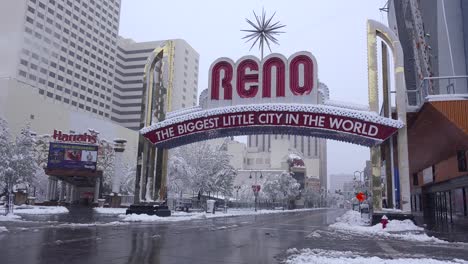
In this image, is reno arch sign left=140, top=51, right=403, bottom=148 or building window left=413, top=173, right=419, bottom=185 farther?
building window left=413, top=173, right=419, bottom=185

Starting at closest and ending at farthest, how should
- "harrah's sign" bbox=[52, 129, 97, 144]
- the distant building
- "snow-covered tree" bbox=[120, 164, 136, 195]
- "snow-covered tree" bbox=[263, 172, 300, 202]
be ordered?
the distant building
"harrah's sign" bbox=[52, 129, 97, 144]
"snow-covered tree" bbox=[120, 164, 136, 195]
"snow-covered tree" bbox=[263, 172, 300, 202]

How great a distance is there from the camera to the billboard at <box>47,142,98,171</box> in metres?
55.1

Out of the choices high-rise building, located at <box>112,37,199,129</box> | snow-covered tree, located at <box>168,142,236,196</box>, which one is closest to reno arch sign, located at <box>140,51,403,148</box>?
snow-covered tree, located at <box>168,142,236,196</box>

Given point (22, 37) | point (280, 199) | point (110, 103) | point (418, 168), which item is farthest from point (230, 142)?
point (22, 37)

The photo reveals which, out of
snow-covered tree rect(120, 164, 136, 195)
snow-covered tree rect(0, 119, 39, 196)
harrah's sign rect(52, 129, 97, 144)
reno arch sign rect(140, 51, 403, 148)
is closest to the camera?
reno arch sign rect(140, 51, 403, 148)

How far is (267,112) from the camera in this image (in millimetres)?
26406

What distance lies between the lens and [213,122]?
27594mm

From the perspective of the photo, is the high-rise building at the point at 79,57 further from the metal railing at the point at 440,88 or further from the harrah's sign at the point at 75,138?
the metal railing at the point at 440,88

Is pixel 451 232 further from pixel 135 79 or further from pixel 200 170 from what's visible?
pixel 135 79

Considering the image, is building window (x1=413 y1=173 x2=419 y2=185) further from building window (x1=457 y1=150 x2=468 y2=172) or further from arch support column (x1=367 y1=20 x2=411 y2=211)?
arch support column (x1=367 y1=20 x2=411 y2=211)

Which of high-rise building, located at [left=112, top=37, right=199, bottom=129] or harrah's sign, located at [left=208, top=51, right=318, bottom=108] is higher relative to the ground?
high-rise building, located at [left=112, top=37, right=199, bottom=129]

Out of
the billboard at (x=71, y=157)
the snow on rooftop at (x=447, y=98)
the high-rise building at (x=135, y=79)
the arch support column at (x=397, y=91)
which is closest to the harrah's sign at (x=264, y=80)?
the arch support column at (x=397, y=91)

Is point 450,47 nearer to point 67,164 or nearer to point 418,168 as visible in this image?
point 418,168

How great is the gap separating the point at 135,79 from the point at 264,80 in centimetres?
15056
